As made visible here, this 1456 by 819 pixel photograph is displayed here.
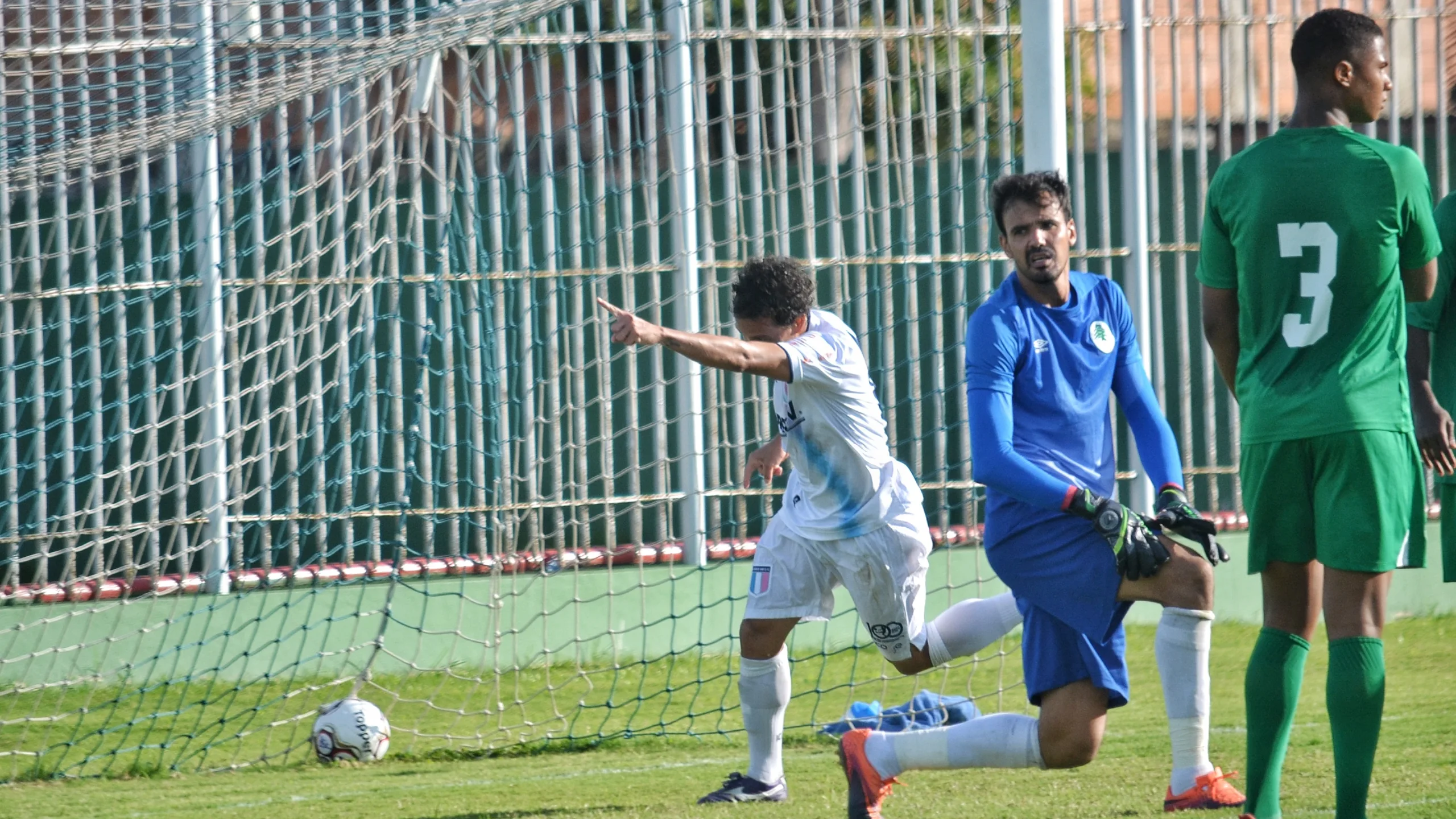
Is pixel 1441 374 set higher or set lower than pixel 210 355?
lower

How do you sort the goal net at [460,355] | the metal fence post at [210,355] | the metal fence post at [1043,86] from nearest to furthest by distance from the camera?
the metal fence post at [1043,86] < the goal net at [460,355] < the metal fence post at [210,355]

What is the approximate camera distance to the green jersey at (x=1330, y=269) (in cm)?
369

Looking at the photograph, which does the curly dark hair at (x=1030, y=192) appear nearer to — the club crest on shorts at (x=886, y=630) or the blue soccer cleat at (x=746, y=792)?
the club crest on shorts at (x=886, y=630)

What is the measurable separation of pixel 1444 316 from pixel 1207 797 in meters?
1.35

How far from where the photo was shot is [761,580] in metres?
5.10

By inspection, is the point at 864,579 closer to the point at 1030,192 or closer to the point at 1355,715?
the point at 1030,192

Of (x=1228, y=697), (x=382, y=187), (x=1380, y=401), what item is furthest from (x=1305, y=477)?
(x=382, y=187)

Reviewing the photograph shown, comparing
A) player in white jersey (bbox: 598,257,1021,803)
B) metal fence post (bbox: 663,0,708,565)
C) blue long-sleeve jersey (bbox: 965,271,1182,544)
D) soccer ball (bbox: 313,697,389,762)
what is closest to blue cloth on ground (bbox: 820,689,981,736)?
player in white jersey (bbox: 598,257,1021,803)

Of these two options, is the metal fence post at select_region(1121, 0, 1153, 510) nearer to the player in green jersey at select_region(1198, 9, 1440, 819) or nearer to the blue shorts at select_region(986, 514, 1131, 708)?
the blue shorts at select_region(986, 514, 1131, 708)

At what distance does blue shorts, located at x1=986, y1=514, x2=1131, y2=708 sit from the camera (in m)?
3.99

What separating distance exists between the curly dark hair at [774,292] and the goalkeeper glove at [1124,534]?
4.31 feet

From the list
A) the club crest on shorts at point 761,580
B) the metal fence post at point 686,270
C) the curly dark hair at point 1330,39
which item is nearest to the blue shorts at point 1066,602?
the club crest on shorts at point 761,580

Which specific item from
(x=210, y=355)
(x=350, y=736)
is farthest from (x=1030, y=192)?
(x=210, y=355)

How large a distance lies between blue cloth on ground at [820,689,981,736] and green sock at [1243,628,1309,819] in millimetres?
2194
